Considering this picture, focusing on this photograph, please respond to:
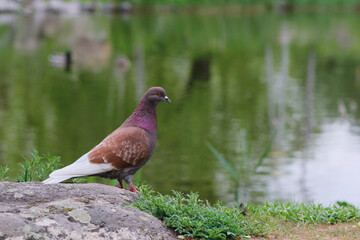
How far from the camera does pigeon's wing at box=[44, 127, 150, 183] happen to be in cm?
489

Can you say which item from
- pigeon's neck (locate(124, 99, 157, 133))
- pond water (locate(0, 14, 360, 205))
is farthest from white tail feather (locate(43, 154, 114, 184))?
pond water (locate(0, 14, 360, 205))

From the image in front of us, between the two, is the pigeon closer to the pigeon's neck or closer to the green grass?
the pigeon's neck

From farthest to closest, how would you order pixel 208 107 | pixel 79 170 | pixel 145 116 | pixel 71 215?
pixel 208 107
pixel 145 116
pixel 79 170
pixel 71 215

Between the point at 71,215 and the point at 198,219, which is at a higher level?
the point at 71,215

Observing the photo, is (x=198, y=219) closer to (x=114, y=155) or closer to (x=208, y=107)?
(x=114, y=155)

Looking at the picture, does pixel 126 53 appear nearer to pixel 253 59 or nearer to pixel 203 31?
pixel 253 59

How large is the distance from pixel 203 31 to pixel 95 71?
796 inches

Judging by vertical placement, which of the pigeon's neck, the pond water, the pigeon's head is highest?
the pigeon's head

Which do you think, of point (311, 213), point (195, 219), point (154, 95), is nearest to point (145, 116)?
point (154, 95)

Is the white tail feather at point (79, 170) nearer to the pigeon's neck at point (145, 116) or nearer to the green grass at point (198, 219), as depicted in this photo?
the green grass at point (198, 219)

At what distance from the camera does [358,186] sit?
1092 cm

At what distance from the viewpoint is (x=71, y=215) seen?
4.33m

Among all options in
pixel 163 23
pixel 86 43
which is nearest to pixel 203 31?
pixel 163 23

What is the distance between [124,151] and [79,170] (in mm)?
442
